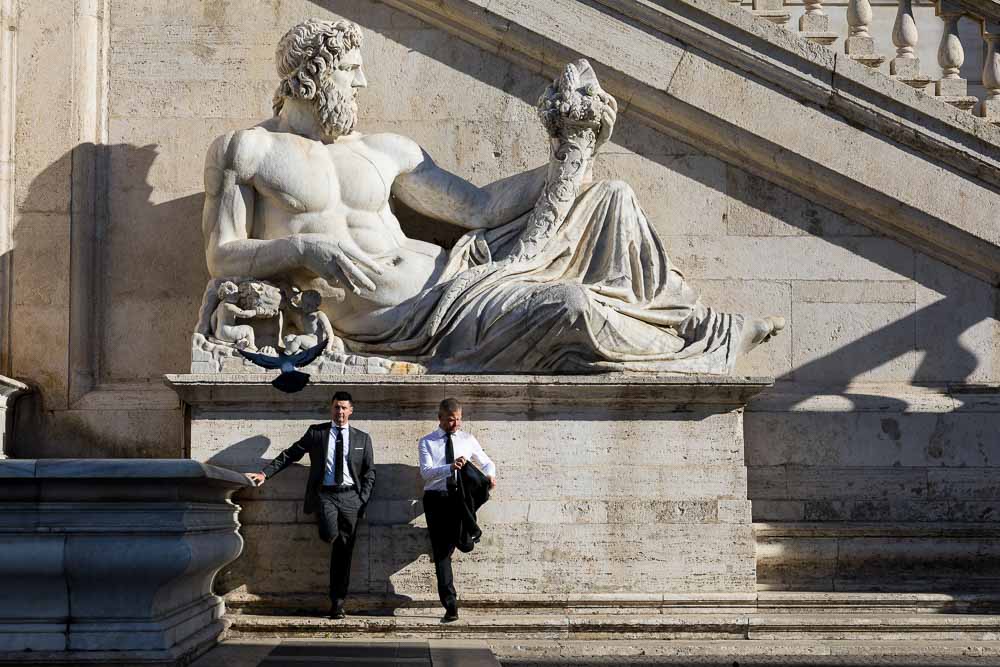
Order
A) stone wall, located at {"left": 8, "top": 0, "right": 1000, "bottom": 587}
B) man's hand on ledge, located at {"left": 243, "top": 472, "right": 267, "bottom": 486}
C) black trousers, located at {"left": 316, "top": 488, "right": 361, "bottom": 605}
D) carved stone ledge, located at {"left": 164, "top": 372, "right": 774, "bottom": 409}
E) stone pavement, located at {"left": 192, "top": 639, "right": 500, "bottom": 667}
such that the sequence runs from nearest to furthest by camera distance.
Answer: stone pavement, located at {"left": 192, "top": 639, "right": 500, "bottom": 667} → man's hand on ledge, located at {"left": 243, "top": 472, "right": 267, "bottom": 486} → black trousers, located at {"left": 316, "top": 488, "right": 361, "bottom": 605} → carved stone ledge, located at {"left": 164, "top": 372, "right": 774, "bottom": 409} → stone wall, located at {"left": 8, "top": 0, "right": 1000, "bottom": 587}

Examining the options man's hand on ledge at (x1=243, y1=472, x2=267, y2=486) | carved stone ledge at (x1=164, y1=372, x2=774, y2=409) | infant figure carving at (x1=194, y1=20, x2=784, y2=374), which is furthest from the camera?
infant figure carving at (x1=194, y1=20, x2=784, y2=374)

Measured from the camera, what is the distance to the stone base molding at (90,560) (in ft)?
22.8

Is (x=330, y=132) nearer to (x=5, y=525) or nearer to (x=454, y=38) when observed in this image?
(x=454, y=38)

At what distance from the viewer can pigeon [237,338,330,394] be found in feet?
31.0

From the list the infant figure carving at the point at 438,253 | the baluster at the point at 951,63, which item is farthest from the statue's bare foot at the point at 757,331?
the baluster at the point at 951,63

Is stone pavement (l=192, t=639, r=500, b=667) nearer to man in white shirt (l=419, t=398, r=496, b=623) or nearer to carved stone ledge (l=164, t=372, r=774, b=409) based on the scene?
man in white shirt (l=419, t=398, r=496, b=623)

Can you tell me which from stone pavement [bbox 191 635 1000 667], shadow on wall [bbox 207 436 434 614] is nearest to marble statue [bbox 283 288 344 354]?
shadow on wall [bbox 207 436 434 614]

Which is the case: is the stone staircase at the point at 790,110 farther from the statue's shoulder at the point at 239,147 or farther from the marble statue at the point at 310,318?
the marble statue at the point at 310,318

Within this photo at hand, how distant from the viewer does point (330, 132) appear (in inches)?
413

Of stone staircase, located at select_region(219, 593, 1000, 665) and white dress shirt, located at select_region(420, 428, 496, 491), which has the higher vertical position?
white dress shirt, located at select_region(420, 428, 496, 491)

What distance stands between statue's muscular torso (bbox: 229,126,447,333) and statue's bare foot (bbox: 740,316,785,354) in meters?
2.01

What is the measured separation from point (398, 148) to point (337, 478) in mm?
2560

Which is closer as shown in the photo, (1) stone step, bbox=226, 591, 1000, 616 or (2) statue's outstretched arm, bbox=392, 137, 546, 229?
(1) stone step, bbox=226, 591, 1000, 616

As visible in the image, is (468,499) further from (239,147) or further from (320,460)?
(239,147)
